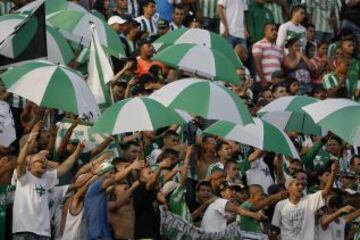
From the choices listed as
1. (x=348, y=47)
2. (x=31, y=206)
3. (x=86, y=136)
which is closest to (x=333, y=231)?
(x=86, y=136)

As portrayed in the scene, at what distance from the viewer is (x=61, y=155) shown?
19.3 meters

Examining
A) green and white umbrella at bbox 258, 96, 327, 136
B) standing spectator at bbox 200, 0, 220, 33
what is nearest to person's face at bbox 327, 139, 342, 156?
green and white umbrella at bbox 258, 96, 327, 136

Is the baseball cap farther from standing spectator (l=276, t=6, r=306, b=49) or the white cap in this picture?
standing spectator (l=276, t=6, r=306, b=49)

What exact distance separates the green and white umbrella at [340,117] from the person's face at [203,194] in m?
1.44

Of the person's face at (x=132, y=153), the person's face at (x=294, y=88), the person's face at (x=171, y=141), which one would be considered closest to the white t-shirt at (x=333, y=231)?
the person's face at (x=171, y=141)

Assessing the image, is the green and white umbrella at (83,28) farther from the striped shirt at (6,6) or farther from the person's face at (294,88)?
the person's face at (294,88)

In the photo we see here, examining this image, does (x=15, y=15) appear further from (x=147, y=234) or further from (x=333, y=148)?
(x=333, y=148)

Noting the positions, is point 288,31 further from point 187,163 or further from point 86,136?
point 187,163

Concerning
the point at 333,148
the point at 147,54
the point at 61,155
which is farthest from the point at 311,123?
the point at 61,155

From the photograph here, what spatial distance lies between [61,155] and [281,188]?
2.94 metres

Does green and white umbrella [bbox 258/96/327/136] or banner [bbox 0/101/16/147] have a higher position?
banner [bbox 0/101/16/147]

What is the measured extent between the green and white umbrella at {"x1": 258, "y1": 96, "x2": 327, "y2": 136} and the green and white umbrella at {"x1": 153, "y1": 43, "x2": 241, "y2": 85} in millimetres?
785

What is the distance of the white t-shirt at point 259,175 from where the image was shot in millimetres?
20953

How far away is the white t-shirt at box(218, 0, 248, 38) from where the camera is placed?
2622 cm
